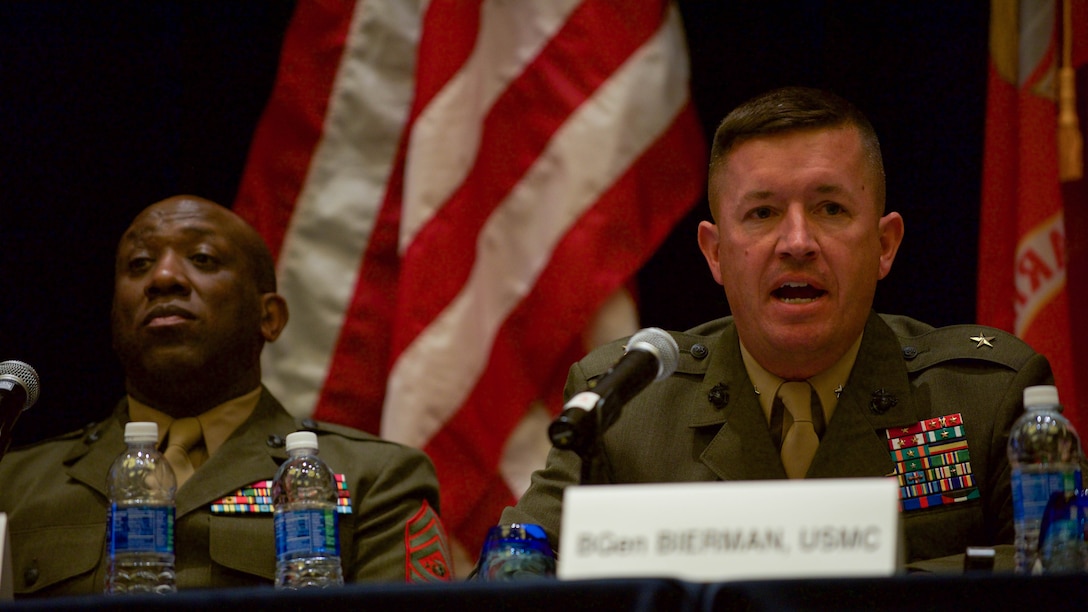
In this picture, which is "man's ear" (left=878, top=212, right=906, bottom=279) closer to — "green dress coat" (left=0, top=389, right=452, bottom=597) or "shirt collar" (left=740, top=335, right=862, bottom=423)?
"shirt collar" (left=740, top=335, right=862, bottom=423)

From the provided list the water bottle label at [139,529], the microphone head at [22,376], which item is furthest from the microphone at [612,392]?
the microphone head at [22,376]

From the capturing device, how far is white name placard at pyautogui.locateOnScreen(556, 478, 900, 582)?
50.3 inches

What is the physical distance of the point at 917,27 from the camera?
10.4ft

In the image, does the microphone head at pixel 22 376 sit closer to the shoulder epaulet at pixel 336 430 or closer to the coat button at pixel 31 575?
the coat button at pixel 31 575

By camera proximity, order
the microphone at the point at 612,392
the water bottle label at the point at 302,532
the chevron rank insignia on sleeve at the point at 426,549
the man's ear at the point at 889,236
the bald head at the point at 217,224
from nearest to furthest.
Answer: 1. the microphone at the point at 612,392
2. the water bottle label at the point at 302,532
3. the man's ear at the point at 889,236
4. the chevron rank insignia on sleeve at the point at 426,549
5. the bald head at the point at 217,224

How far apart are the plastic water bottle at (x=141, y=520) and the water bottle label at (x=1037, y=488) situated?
111cm

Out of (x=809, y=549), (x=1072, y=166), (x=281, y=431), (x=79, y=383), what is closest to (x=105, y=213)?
(x=79, y=383)

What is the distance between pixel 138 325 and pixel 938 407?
166 cm

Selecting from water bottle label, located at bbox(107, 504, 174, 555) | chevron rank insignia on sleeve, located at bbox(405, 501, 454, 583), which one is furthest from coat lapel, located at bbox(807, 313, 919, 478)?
water bottle label, located at bbox(107, 504, 174, 555)

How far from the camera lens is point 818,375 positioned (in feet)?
7.66

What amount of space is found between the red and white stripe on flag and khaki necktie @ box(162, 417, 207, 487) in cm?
48

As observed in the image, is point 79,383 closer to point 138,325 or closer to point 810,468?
point 138,325

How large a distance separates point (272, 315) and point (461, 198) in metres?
0.54

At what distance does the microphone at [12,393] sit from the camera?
6.50 feet
